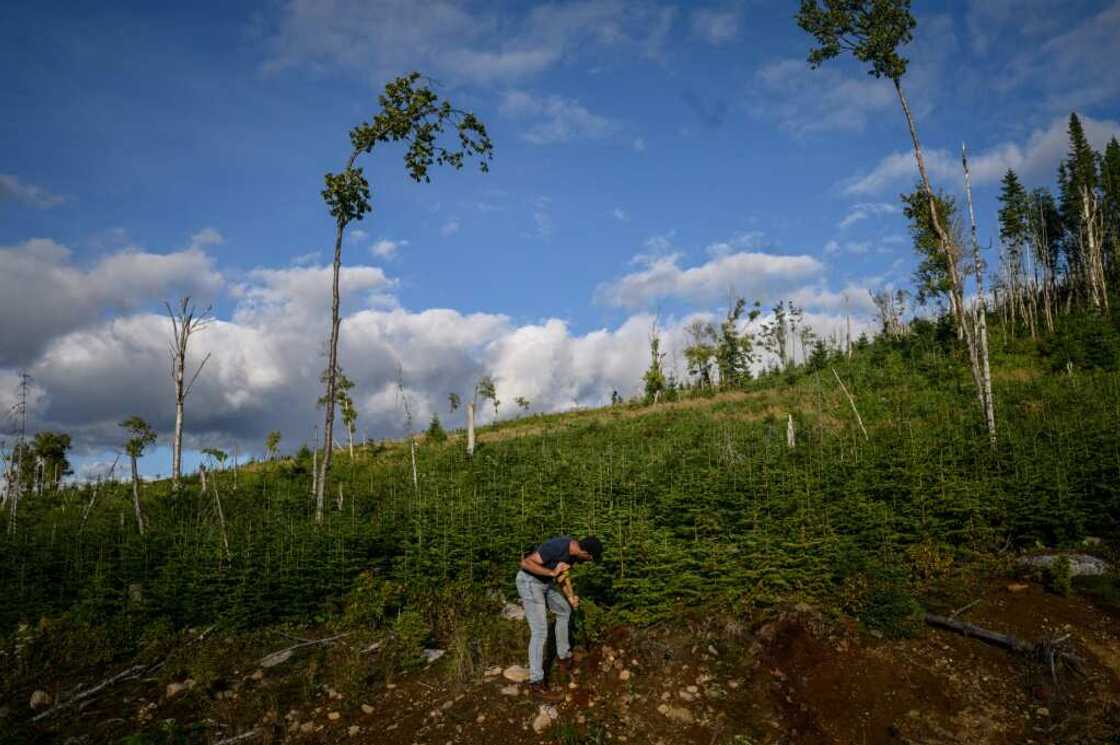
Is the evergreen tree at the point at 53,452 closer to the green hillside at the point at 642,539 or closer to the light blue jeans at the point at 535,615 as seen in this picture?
the green hillside at the point at 642,539

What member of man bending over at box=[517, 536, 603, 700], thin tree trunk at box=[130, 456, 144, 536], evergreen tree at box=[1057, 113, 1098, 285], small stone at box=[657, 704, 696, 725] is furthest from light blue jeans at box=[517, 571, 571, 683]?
evergreen tree at box=[1057, 113, 1098, 285]

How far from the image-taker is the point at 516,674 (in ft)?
24.9

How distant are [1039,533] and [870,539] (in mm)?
3176

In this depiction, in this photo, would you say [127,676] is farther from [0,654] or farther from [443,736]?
[443,736]

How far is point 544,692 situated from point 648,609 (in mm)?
1969

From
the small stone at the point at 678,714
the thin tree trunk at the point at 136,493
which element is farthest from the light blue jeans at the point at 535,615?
the thin tree trunk at the point at 136,493

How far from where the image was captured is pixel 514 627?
29.4ft

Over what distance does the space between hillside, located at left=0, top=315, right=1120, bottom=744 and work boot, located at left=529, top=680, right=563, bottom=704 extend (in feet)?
0.57

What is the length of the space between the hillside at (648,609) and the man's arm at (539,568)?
153 cm

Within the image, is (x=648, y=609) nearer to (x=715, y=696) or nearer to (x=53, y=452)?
(x=715, y=696)

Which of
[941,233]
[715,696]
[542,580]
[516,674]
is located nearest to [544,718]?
[516,674]

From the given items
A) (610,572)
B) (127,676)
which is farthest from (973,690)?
(127,676)

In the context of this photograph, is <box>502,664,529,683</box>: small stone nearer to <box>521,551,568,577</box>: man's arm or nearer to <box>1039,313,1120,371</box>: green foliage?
<box>521,551,568,577</box>: man's arm

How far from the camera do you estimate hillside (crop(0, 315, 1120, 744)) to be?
22.1ft
